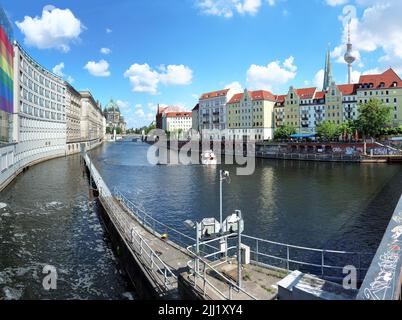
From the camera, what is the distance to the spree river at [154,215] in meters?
18.6

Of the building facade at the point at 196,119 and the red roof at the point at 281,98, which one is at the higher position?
the red roof at the point at 281,98

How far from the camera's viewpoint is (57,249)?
22.6 metres

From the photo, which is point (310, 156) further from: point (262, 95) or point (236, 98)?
point (236, 98)

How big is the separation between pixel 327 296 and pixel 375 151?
285 ft

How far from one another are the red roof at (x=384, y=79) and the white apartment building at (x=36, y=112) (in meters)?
105

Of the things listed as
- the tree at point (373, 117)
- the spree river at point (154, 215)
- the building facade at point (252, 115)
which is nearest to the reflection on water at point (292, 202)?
the spree river at point (154, 215)

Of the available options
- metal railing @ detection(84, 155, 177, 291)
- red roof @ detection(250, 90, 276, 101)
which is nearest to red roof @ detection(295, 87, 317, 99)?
red roof @ detection(250, 90, 276, 101)

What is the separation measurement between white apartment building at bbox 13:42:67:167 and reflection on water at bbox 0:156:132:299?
27230mm

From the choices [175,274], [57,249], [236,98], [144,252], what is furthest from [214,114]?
[175,274]

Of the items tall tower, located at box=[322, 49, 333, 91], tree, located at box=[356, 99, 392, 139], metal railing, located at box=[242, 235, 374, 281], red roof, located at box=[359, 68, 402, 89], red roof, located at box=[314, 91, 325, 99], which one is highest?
tall tower, located at box=[322, 49, 333, 91]

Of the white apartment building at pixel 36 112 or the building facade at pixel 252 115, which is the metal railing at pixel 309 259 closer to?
the white apartment building at pixel 36 112

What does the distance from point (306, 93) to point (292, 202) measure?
10208 cm

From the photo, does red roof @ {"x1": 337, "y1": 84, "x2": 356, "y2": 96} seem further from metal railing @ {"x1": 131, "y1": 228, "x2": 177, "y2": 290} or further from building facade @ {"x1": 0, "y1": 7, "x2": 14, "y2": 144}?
metal railing @ {"x1": 131, "y1": 228, "x2": 177, "y2": 290}

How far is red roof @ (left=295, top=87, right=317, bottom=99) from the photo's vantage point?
127975mm
